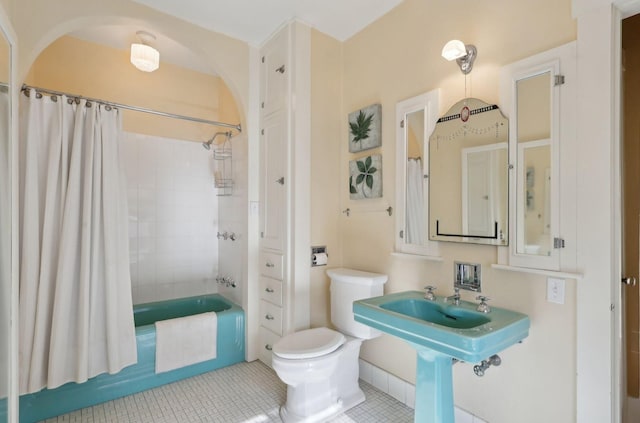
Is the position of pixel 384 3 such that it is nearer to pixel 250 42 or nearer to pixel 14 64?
pixel 250 42

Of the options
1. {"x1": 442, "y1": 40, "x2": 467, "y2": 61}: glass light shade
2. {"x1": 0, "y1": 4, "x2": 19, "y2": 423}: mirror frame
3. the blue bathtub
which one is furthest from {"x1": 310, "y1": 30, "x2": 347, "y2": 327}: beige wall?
{"x1": 0, "y1": 4, "x2": 19, "y2": 423}: mirror frame

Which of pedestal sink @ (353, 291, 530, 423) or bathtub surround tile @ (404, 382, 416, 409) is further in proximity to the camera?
bathtub surround tile @ (404, 382, 416, 409)

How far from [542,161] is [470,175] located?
1.13 feet

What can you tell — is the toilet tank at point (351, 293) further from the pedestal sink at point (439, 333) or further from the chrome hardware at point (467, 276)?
the chrome hardware at point (467, 276)

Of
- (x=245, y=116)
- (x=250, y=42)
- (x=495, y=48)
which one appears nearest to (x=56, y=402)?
(x=245, y=116)

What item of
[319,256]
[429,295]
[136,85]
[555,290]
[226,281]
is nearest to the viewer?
[555,290]

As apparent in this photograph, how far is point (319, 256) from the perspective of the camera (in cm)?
246

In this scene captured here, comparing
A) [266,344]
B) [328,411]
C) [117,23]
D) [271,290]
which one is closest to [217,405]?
[266,344]

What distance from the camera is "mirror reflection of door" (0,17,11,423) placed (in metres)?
1.29

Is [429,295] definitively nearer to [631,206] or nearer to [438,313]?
[438,313]

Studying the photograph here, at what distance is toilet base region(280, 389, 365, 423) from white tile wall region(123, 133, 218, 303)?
184 cm

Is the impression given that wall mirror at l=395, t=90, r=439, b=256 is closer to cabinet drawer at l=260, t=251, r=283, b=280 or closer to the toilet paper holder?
the toilet paper holder

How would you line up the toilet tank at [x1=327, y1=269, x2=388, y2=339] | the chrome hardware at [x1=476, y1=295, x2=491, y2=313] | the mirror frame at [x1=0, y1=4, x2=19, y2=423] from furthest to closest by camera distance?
1. the toilet tank at [x1=327, y1=269, x2=388, y2=339]
2. the chrome hardware at [x1=476, y1=295, x2=491, y2=313]
3. the mirror frame at [x1=0, y1=4, x2=19, y2=423]

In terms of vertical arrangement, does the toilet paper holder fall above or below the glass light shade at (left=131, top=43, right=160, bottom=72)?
below
